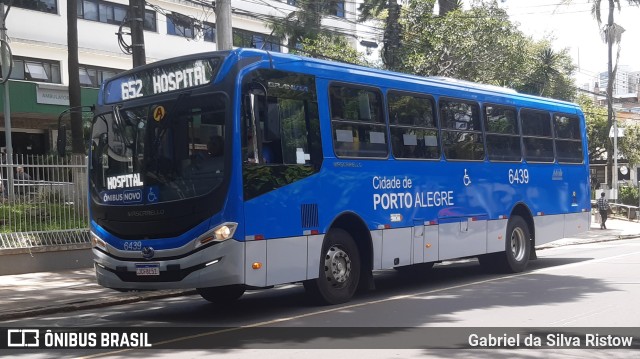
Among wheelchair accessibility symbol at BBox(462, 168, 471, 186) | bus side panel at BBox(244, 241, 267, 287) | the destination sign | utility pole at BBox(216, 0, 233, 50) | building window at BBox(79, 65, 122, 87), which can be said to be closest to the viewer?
bus side panel at BBox(244, 241, 267, 287)

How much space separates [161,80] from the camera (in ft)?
32.9

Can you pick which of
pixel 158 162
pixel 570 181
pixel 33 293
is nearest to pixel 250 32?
pixel 570 181

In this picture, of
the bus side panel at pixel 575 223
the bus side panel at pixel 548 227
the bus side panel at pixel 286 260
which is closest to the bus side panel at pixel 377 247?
the bus side panel at pixel 286 260

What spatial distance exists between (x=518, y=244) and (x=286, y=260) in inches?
284

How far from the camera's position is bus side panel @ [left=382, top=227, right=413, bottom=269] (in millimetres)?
11555

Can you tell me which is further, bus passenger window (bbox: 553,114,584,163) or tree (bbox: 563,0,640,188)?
tree (bbox: 563,0,640,188)

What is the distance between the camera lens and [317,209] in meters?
10.4

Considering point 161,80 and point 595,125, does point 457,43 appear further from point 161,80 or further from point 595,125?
point 595,125

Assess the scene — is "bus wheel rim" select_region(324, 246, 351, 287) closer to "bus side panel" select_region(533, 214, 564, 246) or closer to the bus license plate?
the bus license plate

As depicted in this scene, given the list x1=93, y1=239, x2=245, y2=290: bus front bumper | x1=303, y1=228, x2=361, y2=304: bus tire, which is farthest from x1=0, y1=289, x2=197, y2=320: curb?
x1=303, y1=228, x2=361, y2=304: bus tire

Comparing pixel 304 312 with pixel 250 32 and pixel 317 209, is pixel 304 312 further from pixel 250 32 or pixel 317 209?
pixel 250 32

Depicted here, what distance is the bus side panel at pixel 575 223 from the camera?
16919 mm

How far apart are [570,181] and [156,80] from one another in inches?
423

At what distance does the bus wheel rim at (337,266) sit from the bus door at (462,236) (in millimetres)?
2558
